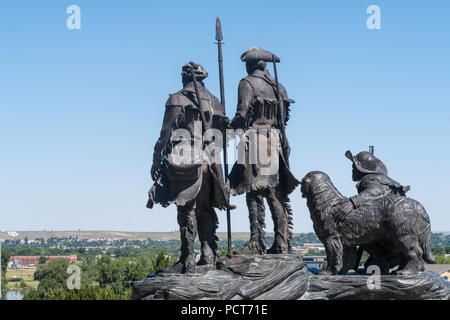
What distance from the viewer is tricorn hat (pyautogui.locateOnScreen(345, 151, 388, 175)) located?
1560cm

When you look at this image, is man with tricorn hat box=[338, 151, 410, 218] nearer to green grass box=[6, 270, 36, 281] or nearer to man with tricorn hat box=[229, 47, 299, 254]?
man with tricorn hat box=[229, 47, 299, 254]

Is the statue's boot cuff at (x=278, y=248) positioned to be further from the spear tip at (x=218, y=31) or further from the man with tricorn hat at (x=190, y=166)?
the spear tip at (x=218, y=31)

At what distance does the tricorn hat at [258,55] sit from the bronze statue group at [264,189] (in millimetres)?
19

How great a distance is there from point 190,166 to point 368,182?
3314 millimetres

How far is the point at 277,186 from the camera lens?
611 inches

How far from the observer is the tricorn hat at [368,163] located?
1560cm

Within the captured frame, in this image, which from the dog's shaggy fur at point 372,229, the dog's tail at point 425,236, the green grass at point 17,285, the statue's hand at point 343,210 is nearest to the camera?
the dog's shaggy fur at point 372,229

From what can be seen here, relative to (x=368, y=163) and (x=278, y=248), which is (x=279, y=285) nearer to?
(x=278, y=248)

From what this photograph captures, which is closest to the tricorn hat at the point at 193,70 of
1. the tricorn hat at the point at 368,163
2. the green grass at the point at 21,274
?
the tricorn hat at the point at 368,163

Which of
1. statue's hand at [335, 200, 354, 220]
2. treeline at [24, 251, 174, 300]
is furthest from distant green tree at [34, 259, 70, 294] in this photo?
statue's hand at [335, 200, 354, 220]

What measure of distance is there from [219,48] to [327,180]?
3.26m

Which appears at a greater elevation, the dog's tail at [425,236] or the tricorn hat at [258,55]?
the tricorn hat at [258,55]

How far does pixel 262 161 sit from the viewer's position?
602 inches
